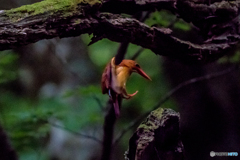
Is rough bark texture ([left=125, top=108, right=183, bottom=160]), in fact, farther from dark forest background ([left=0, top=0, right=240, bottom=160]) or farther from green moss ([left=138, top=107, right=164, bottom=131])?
dark forest background ([left=0, top=0, right=240, bottom=160])

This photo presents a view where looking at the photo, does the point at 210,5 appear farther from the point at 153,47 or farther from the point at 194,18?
the point at 153,47

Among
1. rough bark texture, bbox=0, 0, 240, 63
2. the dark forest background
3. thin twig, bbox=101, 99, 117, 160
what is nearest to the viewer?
rough bark texture, bbox=0, 0, 240, 63

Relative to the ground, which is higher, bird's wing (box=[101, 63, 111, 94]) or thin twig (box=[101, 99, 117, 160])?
bird's wing (box=[101, 63, 111, 94])

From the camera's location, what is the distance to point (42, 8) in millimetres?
709

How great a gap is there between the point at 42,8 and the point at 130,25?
251 millimetres

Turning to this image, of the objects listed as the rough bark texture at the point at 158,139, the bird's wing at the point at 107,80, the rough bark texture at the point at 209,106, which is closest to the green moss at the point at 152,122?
the rough bark texture at the point at 158,139

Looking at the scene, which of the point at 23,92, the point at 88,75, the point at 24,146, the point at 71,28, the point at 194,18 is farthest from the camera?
the point at 23,92

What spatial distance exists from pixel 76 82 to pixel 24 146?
91 cm

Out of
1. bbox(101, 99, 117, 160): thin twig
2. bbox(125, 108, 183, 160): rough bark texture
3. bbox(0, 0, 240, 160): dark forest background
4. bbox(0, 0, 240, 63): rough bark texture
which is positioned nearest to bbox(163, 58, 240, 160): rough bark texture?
bbox(0, 0, 240, 160): dark forest background

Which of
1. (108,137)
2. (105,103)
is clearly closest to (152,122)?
(108,137)

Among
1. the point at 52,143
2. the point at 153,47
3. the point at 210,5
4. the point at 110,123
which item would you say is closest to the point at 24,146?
the point at 110,123

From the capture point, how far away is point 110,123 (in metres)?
1.47

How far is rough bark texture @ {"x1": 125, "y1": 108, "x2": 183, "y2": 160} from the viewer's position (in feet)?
2.38

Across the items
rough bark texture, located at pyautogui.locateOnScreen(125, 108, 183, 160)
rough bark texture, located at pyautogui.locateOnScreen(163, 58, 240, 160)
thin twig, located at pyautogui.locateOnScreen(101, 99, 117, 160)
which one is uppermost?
rough bark texture, located at pyautogui.locateOnScreen(125, 108, 183, 160)
